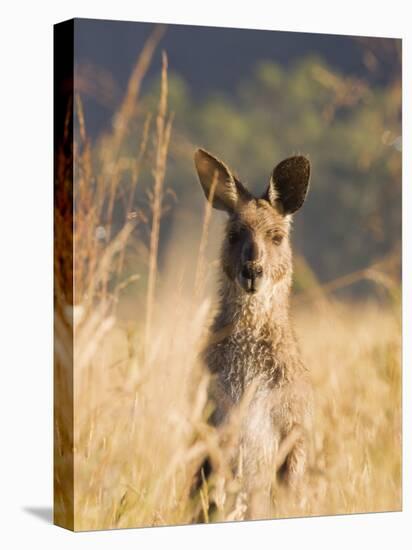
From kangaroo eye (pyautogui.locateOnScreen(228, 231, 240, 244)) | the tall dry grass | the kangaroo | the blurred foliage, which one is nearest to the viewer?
the tall dry grass

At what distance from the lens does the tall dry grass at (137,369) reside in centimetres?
880

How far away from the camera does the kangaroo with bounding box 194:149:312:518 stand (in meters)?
9.13

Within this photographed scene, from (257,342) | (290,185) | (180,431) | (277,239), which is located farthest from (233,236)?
(180,431)

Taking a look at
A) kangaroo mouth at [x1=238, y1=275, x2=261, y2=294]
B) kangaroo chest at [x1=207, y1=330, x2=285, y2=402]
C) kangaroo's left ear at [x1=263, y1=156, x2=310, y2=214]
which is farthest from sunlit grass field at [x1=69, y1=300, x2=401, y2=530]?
kangaroo's left ear at [x1=263, y1=156, x2=310, y2=214]

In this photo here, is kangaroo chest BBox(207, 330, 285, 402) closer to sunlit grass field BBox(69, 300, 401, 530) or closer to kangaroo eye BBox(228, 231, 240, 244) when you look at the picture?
sunlit grass field BBox(69, 300, 401, 530)

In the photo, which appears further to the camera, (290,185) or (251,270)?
(290,185)

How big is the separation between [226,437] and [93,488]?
0.83 m

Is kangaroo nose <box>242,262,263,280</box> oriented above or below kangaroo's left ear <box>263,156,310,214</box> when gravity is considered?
below

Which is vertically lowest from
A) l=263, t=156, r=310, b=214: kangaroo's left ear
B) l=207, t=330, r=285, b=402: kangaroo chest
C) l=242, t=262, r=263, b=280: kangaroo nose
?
l=207, t=330, r=285, b=402: kangaroo chest

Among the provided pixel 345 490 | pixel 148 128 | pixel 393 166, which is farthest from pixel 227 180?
pixel 345 490

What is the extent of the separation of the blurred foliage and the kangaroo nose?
1.37ft

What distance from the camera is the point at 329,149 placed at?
1023cm

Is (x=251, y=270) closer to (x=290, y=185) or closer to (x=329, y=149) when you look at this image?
(x=290, y=185)

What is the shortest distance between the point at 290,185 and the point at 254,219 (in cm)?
33
